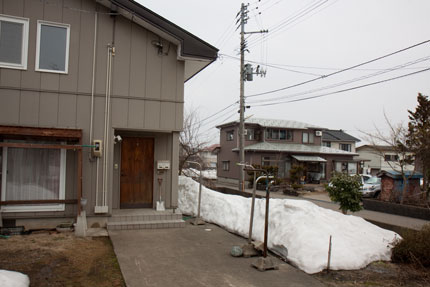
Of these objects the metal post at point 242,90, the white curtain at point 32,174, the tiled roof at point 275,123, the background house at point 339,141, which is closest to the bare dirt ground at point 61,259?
the white curtain at point 32,174

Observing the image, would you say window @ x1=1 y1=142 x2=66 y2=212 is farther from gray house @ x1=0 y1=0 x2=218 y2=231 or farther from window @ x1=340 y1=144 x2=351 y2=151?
window @ x1=340 y1=144 x2=351 y2=151

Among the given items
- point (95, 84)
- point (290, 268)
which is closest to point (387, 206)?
point (290, 268)

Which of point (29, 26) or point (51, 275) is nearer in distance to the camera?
point (51, 275)

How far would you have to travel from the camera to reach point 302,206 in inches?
265

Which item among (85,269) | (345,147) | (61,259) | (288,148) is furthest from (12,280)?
(345,147)

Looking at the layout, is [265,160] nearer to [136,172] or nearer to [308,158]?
[308,158]

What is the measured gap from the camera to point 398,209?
13352mm

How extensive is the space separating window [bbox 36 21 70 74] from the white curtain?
6.30 ft

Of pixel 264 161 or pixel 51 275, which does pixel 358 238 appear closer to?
pixel 51 275

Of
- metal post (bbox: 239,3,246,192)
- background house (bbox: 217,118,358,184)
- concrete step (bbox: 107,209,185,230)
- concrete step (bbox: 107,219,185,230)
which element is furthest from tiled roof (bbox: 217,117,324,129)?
concrete step (bbox: 107,219,185,230)

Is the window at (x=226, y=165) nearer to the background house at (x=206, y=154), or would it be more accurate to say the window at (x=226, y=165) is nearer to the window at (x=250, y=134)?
the background house at (x=206, y=154)

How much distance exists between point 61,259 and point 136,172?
3573 millimetres

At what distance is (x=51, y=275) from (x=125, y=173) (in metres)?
4.13

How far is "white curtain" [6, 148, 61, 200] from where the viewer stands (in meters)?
7.26
